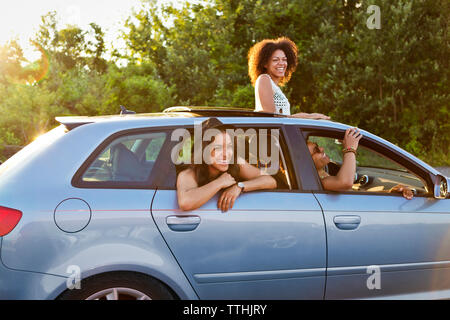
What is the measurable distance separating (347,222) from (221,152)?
0.93 metres

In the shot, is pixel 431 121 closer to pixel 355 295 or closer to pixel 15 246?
pixel 355 295

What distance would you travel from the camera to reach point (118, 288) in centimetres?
265

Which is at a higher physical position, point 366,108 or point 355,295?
point 366,108

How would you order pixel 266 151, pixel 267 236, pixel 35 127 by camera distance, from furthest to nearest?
pixel 35 127 → pixel 266 151 → pixel 267 236

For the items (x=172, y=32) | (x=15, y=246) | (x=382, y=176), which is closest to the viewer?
(x=15, y=246)

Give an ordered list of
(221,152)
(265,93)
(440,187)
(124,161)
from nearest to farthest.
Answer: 1. (124,161)
2. (221,152)
3. (440,187)
4. (265,93)

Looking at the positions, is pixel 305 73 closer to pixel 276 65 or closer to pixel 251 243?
pixel 276 65

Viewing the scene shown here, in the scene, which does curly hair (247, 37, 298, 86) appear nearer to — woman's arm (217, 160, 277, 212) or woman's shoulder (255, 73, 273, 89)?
woman's shoulder (255, 73, 273, 89)

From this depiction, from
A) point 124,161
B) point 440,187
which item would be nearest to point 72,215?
point 124,161

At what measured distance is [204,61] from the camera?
1692cm

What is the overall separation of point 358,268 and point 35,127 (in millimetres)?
11427

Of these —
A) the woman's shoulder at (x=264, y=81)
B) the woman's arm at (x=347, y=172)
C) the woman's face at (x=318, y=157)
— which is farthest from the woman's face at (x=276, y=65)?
the woman's arm at (x=347, y=172)

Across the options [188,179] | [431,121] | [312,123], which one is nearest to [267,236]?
[188,179]

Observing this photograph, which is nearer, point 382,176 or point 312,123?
point 312,123
